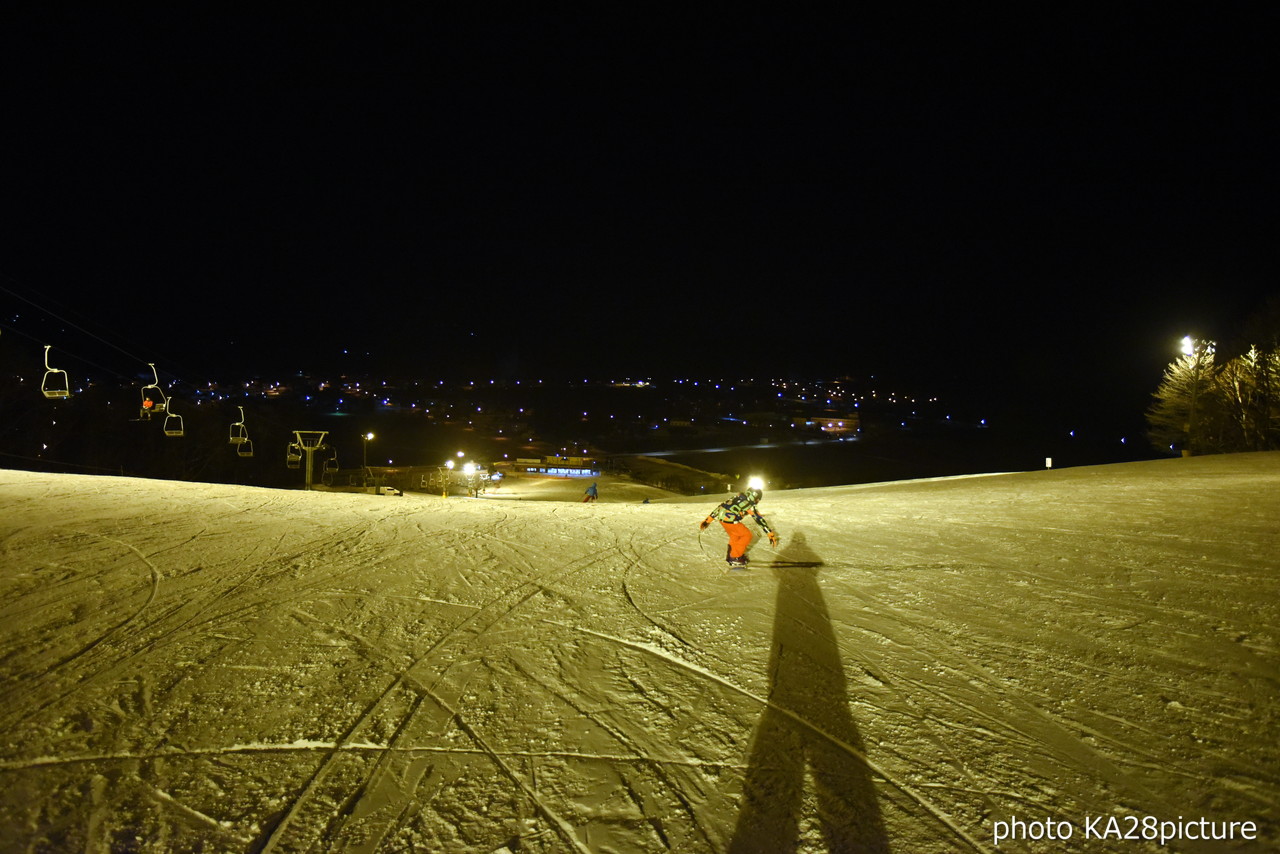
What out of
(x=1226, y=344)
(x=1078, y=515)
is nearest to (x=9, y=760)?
(x=1078, y=515)

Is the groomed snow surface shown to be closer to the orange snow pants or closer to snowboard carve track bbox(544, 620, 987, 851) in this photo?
snowboard carve track bbox(544, 620, 987, 851)

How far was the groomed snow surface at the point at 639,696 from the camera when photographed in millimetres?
3027

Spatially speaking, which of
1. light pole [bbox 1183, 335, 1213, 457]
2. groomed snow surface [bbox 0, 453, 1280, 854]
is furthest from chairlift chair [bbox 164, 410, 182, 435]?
light pole [bbox 1183, 335, 1213, 457]

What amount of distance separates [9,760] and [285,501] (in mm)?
10352

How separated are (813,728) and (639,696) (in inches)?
48.5

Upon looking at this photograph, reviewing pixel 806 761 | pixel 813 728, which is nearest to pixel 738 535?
pixel 813 728

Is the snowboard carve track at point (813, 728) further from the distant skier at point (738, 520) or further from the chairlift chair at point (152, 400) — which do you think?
the chairlift chair at point (152, 400)

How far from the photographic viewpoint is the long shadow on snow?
293 centimetres

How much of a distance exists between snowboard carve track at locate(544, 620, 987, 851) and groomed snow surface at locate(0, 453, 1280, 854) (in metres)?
0.02

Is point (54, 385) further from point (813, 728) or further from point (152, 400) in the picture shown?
point (813, 728)

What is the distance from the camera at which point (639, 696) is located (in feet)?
13.7

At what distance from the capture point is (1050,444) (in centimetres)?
7044

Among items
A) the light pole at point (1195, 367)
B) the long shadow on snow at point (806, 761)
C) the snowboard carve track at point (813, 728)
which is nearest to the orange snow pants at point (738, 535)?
the long shadow on snow at point (806, 761)

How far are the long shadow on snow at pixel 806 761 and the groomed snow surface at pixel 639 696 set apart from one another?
18 millimetres
